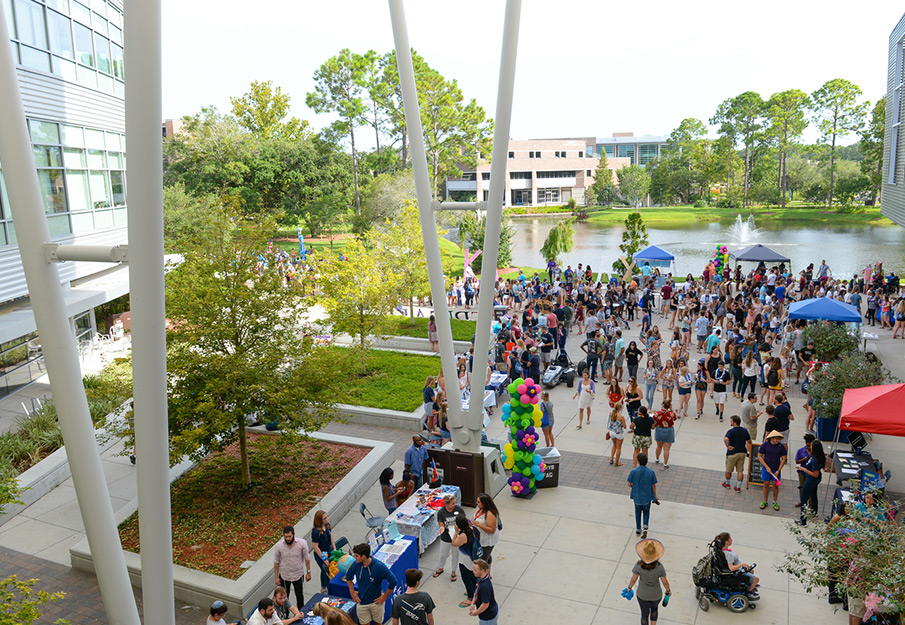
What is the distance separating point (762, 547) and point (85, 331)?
22.8 m

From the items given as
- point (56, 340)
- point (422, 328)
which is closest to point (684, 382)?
point (422, 328)

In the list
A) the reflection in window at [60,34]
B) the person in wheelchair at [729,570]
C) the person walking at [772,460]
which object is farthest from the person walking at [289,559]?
the reflection in window at [60,34]

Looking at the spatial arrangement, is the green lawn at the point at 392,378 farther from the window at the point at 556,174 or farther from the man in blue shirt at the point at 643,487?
the window at the point at 556,174

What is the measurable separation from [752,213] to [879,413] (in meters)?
76.7

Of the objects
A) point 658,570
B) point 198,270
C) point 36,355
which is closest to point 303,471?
point 198,270

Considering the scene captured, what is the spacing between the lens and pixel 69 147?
64.6 ft

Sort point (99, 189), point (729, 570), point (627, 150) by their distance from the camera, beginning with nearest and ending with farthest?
point (729, 570)
point (99, 189)
point (627, 150)

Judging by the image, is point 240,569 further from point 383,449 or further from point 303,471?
point 383,449

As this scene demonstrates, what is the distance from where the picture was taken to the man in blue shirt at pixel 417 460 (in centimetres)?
1179

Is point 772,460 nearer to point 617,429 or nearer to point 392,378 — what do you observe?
point 617,429

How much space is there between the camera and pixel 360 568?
802 cm

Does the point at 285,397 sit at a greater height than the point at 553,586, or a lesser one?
greater

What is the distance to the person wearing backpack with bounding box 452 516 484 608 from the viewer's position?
8.97 meters

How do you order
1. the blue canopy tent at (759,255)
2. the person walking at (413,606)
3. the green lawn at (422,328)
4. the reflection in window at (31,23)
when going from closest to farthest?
the person walking at (413,606)
the reflection in window at (31,23)
the green lawn at (422,328)
the blue canopy tent at (759,255)
